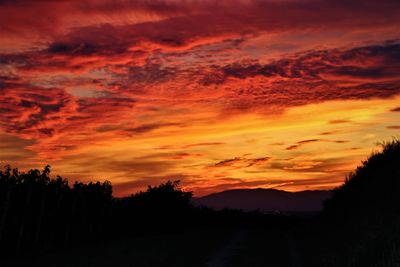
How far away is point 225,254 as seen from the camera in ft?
98.0

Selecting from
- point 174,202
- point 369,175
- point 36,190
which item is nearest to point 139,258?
point 369,175

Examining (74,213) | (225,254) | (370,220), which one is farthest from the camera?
(74,213)

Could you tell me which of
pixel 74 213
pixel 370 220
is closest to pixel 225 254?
pixel 370 220

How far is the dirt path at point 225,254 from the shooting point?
2625 centimetres

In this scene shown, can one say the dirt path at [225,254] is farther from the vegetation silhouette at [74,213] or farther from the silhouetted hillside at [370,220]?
the vegetation silhouette at [74,213]

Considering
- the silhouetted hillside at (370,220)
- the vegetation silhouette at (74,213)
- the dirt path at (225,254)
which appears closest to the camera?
the silhouetted hillside at (370,220)

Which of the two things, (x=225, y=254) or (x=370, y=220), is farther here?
(x=225, y=254)

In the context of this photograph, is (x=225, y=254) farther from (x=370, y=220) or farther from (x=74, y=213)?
(x=74, y=213)

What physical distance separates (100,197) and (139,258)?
4298 centimetres

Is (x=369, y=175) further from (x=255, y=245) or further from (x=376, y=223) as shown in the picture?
(x=376, y=223)

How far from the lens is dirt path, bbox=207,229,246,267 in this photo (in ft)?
86.1

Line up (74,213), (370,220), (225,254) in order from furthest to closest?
(74,213), (225,254), (370,220)

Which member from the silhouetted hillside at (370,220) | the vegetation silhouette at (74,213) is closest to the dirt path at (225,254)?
the silhouetted hillside at (370,220)

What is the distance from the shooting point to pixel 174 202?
85.6 metres
